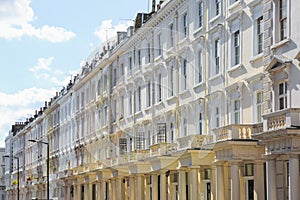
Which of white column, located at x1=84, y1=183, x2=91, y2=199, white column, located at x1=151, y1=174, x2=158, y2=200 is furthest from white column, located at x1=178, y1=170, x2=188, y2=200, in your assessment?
white column, located at x1=84, y1=183, x2=91, y2=199

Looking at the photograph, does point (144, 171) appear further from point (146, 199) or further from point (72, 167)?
point (72, 167)

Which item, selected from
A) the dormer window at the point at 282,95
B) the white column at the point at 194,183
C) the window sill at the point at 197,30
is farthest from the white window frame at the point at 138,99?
the dormer window at the point at 282,95

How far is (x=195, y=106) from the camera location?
37219 millimetres

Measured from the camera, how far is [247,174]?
30766mm

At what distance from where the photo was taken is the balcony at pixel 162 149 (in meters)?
37.8

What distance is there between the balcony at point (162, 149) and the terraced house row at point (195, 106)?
0.38 ft

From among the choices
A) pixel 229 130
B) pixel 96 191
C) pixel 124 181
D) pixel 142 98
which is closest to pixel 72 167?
pixel 96 191

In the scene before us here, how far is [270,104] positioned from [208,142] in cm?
647

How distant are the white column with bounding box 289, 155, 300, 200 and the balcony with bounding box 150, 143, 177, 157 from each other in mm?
13791

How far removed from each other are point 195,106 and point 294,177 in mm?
13934

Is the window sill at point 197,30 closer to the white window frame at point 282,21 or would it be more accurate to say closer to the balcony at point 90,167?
the white window frame at point 282,21

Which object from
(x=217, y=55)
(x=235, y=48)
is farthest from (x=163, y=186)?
(x=235, y=48)

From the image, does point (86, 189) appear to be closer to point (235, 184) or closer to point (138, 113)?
point (138, 113)

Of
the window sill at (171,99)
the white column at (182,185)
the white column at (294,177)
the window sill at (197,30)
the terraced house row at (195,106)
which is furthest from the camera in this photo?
the window sill at (171,99)
